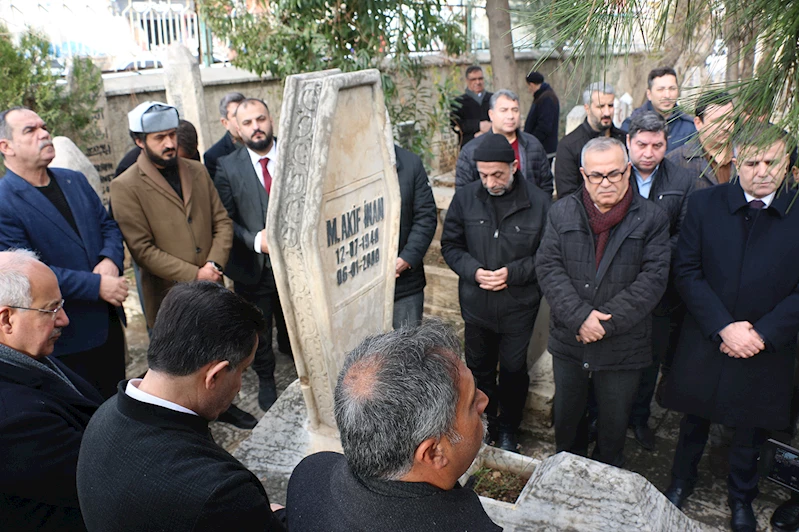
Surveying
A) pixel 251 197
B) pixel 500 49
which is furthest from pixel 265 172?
pixel 500 49

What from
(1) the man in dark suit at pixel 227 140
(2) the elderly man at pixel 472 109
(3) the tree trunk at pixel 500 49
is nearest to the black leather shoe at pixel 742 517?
(1) the man in dark suit at pixel 227 140

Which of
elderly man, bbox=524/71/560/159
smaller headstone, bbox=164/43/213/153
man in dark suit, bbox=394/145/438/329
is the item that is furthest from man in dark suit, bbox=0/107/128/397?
elderly man, bbox=524/71/560/159

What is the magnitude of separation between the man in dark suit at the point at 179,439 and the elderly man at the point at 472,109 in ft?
20.0

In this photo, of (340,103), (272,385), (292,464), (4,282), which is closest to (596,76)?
(340,103)

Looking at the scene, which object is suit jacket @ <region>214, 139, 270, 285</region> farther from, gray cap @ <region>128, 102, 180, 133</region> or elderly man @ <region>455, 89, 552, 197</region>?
elderly man @ <region>455, 89, 552, 197</region>

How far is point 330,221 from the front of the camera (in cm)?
292

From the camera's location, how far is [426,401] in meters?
1.35

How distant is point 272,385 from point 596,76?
9.73ft

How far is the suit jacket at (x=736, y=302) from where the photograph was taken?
286cm

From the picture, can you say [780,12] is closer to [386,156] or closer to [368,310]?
[386,156]

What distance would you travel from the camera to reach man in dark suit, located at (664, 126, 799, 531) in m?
2.86

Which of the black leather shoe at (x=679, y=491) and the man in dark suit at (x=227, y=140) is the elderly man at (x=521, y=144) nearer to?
the man in dark suit at (x=227, y=140)

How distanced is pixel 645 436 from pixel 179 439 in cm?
292

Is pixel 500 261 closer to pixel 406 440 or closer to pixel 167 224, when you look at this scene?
pixel 167 224
